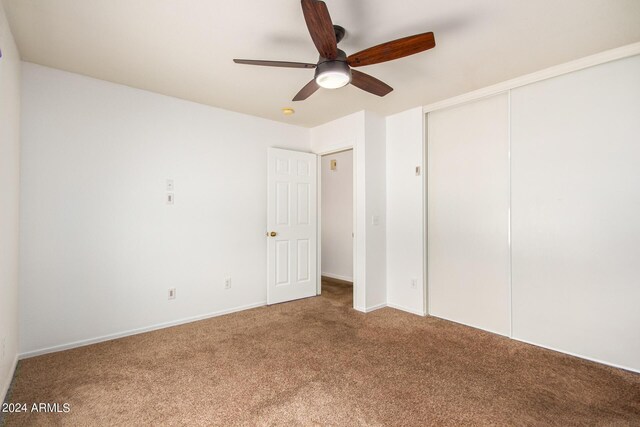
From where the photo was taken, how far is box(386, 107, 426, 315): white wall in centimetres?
370

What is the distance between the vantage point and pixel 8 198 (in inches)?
84.9

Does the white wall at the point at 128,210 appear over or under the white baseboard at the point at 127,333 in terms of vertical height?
over

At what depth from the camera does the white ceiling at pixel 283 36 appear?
1.91 meters

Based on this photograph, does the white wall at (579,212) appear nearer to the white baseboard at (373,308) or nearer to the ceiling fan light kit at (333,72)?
the white baseboard at (373,308)

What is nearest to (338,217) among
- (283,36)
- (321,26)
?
(283,36)

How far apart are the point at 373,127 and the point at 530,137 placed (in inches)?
66.1

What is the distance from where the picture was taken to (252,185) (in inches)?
158

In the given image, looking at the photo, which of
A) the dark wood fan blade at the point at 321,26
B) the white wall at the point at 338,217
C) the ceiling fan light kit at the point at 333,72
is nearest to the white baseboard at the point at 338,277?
the white wall at the point at 338,217

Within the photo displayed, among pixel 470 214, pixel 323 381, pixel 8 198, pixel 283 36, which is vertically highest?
pixel 283 36

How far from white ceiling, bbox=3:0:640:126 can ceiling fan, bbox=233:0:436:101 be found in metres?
0.25

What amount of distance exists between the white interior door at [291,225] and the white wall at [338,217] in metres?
1.26

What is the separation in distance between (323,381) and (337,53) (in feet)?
7.35

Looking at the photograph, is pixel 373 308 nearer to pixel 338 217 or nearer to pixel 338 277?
pixel 338 277

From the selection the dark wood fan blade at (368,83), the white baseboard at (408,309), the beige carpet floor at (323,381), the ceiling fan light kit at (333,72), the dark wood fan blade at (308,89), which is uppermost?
the dark wood fan blade at (368,83)
